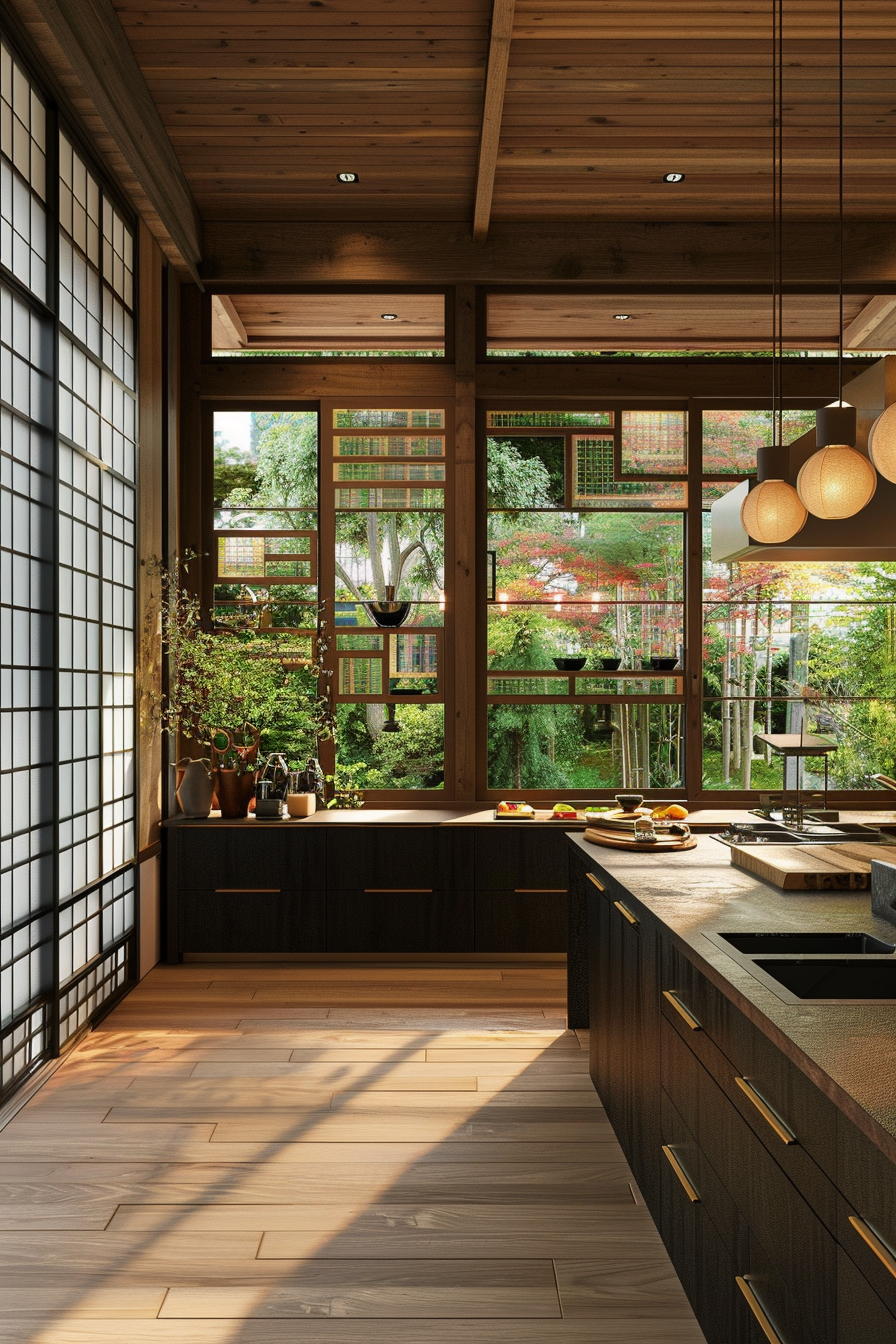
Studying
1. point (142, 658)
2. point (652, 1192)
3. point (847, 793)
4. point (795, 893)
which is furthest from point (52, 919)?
point (847, 793)

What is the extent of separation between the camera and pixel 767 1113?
156 centimetres

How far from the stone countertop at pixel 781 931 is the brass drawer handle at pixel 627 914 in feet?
0.21

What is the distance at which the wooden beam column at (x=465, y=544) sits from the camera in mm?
5246

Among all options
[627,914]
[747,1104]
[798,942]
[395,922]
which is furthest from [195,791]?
[747,1104]

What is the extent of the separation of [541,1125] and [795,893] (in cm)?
109

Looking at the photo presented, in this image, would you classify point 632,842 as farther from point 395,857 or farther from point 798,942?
point 395,857

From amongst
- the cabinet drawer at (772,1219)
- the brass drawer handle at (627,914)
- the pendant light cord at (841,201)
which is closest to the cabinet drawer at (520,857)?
the brass drawer handle at (627,914)

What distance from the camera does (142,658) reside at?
4656 mm

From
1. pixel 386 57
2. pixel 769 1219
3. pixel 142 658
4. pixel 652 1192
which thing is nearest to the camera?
pixel 769 1219

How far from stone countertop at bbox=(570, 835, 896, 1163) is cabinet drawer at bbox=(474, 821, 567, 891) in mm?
1127

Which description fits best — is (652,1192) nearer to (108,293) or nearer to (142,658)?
(142,658)

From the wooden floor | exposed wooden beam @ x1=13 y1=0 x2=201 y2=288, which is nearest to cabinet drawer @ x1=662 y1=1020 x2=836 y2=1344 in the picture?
the wooden floor

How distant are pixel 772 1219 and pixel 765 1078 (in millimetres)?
197

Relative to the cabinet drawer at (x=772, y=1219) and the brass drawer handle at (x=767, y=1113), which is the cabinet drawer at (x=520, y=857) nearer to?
the cabinet drawer at (x=772, y=1219)
